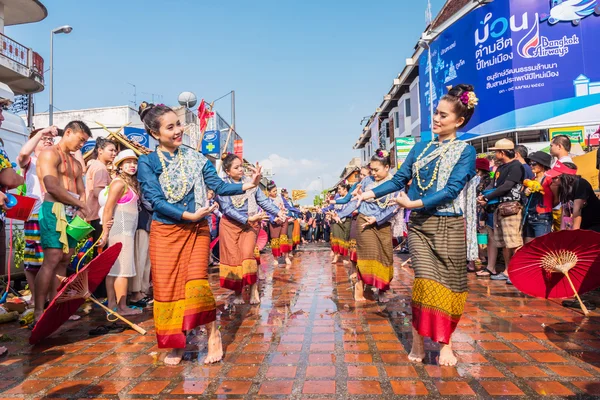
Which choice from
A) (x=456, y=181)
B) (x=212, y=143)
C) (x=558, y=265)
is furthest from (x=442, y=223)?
(x=212, y=143)

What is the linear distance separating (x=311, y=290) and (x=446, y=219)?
346 cm

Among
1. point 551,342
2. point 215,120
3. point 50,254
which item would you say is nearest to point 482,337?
point 551,342

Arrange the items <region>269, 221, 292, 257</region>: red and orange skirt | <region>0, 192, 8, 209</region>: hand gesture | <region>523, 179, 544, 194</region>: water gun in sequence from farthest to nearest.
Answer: <region>269, 221, 292, 257</region>: red and orange skirt → <region>523, 179, 544, 194</region>: water gun → <region>0, 192, 8, 209</region>: hand gesture

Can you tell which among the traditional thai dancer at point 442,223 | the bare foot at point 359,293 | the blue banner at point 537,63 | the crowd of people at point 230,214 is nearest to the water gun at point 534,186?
the crowd of people at point 230,214

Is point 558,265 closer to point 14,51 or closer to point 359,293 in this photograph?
point 359,293

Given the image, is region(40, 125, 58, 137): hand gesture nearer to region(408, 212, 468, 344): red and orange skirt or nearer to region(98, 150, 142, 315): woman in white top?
region(98, 150, 142, 315): woman in white top

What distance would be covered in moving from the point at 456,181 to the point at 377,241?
94.7 inches

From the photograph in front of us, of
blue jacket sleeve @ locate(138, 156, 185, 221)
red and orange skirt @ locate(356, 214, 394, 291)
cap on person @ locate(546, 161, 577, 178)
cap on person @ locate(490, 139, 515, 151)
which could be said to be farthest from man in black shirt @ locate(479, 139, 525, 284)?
blue jacket sleeve @ locate(138, 156, 185, 221)

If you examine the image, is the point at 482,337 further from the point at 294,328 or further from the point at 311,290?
the point at 311,290

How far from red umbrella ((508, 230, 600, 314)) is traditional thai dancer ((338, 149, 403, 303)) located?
166 centimetres

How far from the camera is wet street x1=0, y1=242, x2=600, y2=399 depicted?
2.56 m

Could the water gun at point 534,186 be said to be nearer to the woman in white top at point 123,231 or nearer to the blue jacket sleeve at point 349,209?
the blue jacket sleeve at point 349,209

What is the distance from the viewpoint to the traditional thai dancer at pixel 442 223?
117 inches

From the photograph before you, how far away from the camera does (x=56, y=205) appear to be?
404cm
